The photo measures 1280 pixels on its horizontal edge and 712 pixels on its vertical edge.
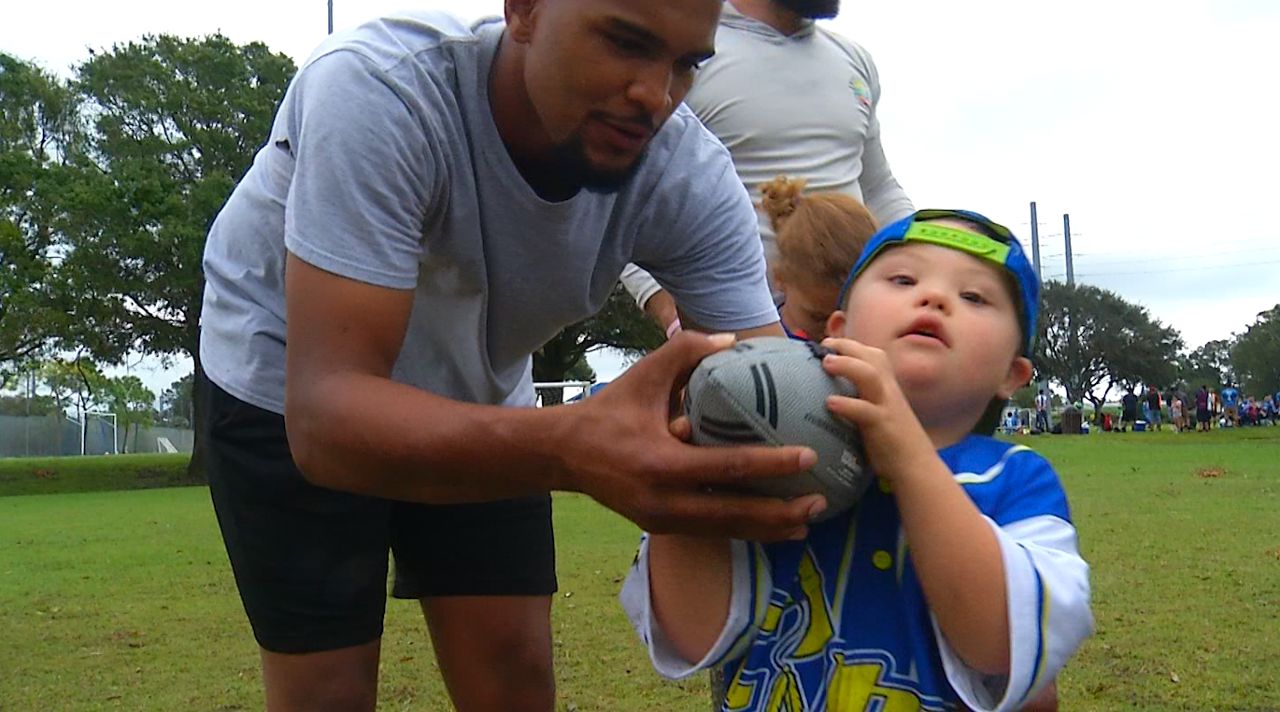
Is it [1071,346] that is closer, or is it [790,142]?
[790,142]

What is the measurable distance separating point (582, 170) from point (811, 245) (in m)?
0.87

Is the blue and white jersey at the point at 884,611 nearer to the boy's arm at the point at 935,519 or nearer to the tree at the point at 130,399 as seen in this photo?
the boy's arm at the point at 935,519

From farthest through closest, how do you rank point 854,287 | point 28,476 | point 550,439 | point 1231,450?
point 28,476 < point 1231,450 < point 854,287 < point 550,439

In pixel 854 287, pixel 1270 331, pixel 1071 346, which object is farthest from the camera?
pixel 1071 346

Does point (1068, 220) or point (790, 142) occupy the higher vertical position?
point (1068, 220)

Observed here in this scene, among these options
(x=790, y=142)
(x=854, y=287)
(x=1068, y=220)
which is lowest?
(x=854, y=287)

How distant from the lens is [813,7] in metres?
3.31

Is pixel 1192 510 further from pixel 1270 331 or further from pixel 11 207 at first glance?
pixel 1270 331

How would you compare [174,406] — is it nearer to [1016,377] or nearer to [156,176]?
[156,176]

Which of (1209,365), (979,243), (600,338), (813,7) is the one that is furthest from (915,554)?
(1209,365)

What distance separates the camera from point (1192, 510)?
1066 centimetres

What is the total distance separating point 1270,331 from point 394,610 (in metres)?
67.1

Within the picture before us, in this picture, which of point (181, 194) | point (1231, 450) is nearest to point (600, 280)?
point (1231, 450)

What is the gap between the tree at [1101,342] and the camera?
68.6 metres
